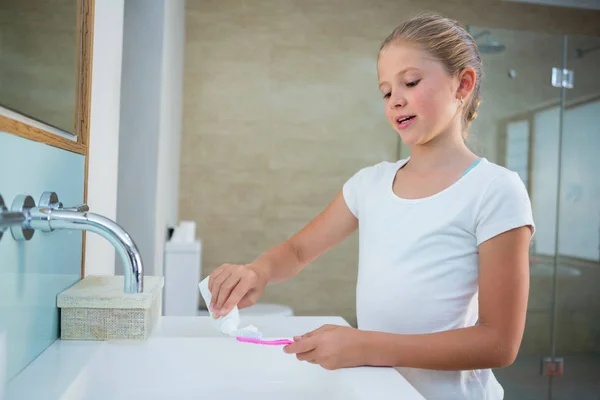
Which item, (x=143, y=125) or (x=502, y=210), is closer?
(x=502, y=210)

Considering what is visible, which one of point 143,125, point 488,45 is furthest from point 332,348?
point 488,45

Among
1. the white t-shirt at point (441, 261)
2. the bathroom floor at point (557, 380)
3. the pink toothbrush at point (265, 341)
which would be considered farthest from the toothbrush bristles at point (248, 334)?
the bathroom floor at point (557, 380)

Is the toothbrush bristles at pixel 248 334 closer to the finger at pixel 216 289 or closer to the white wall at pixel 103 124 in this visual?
the finger at pixel 216 289

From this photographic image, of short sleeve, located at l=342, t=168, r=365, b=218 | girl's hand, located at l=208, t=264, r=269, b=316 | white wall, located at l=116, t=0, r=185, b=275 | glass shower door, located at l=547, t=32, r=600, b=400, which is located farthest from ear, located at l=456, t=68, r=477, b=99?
glass shower door, located at l=547, t=32, r=600, b=400

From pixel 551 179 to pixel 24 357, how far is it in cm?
257

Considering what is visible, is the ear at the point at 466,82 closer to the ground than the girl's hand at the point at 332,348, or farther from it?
farther from it

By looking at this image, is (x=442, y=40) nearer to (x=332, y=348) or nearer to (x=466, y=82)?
(x=466, y=82)

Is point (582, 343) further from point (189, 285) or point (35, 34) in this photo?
point (35, 34)

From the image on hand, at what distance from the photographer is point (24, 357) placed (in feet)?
2.39

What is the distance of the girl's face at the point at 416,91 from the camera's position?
0.95 meters

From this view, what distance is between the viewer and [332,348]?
0.74 m

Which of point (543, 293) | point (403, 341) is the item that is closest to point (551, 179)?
point (543, 293)

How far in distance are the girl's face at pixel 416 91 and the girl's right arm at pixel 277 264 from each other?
26 centimetres

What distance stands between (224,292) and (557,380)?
239cm
